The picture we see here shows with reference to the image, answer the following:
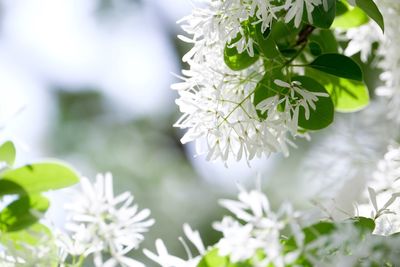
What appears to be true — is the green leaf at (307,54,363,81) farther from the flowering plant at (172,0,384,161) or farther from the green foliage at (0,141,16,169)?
the green foliage at (0,141,16,169)

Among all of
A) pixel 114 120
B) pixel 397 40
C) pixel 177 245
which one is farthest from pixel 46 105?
pixel 397 40

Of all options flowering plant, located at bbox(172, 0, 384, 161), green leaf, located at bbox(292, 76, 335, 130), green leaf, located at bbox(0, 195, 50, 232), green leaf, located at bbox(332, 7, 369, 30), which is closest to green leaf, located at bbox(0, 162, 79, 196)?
green leaf, located at bbox(0, 195, 50, 232)

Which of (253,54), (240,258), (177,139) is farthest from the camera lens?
(177,139)

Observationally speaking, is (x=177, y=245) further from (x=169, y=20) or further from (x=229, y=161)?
(x=229, y=161)

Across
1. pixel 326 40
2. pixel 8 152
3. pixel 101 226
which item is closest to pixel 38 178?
pixel 8 152

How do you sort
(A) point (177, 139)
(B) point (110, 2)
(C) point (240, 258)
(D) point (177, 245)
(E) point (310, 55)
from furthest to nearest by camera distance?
(B) point (110, 2) < (A) point (177, 139) < (D) point (177, 245) < (E) point (310, 55) < (C) point (240, 258)

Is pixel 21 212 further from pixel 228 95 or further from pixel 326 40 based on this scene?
pixel 326 40

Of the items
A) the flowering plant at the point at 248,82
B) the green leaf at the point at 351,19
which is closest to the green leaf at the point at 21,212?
the flowering plant at the point at 248,82
